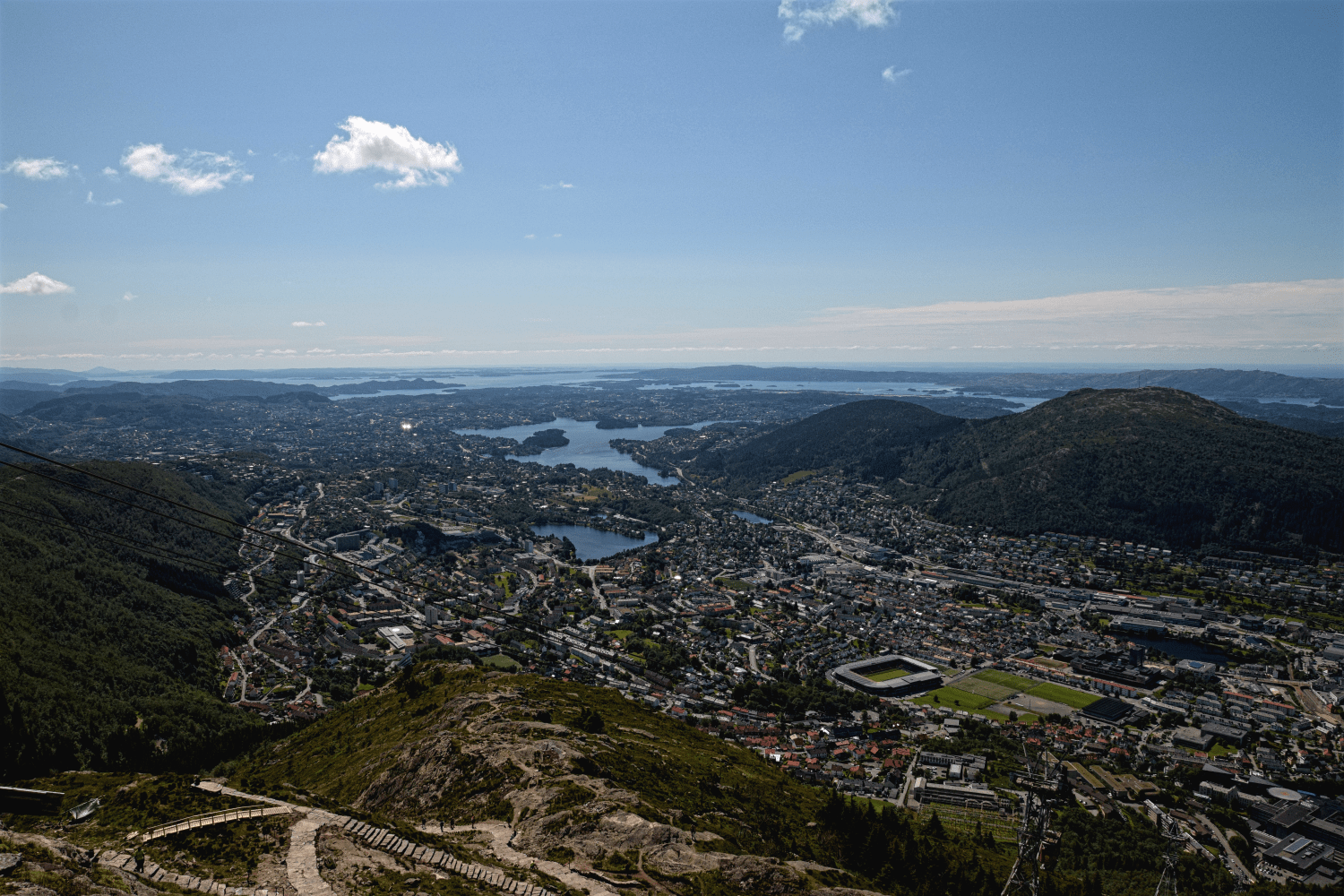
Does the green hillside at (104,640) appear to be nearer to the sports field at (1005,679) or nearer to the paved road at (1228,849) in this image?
the paved road at (1228,849)

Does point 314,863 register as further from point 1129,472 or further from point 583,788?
point 1129,472

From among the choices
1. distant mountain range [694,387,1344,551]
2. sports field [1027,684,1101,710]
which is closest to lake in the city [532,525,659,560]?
distant mountain range [694,387,1344,551]

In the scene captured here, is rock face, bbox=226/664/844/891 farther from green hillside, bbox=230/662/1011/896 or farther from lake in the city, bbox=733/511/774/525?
lake in the city, bbox=733/511/774/525

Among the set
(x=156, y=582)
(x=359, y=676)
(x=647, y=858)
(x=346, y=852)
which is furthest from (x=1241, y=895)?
(x=156, y=582)

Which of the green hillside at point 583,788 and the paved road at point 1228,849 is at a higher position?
the green hillside at point 583,788

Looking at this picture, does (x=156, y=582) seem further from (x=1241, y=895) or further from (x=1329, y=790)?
(x=1329, y=790)

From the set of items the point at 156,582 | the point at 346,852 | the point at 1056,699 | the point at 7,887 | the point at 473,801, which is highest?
the point at 7,887

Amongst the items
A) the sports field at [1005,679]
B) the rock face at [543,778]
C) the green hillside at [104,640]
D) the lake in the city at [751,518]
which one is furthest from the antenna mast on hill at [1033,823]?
the lake in the city at [751,518]

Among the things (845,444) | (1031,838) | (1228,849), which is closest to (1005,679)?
(1228,849)
